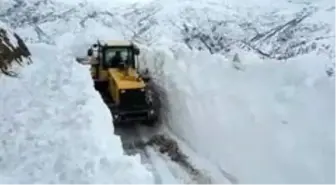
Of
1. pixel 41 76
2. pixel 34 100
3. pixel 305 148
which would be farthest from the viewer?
pixel 41 76

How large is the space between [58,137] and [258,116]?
623 cm

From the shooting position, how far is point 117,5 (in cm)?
3944

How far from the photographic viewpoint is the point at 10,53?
42.7 ft

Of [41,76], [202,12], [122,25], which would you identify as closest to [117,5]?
[122,25]

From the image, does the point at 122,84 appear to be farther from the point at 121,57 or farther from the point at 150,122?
the point at 121,57

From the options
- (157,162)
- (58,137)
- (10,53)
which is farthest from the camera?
(10,53)

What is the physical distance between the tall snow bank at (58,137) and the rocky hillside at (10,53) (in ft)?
1.33

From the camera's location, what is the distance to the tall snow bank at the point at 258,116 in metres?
10.6

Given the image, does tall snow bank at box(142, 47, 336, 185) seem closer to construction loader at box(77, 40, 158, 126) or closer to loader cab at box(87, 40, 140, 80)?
construction loader at box(77, 40, 158, 126)

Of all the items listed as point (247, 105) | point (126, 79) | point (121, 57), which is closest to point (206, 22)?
→ point (121, 57)

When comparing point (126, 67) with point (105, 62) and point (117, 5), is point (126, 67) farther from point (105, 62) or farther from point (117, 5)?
point (117, 5)

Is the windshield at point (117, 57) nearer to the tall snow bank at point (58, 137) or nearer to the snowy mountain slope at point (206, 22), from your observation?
the tall snow bank at point (58, 137)

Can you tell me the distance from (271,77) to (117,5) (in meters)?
26.0

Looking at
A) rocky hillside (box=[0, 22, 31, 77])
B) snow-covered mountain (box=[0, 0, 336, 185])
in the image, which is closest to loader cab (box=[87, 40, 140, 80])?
snow-covered mountain (box=[0, 0, 336, 185])
